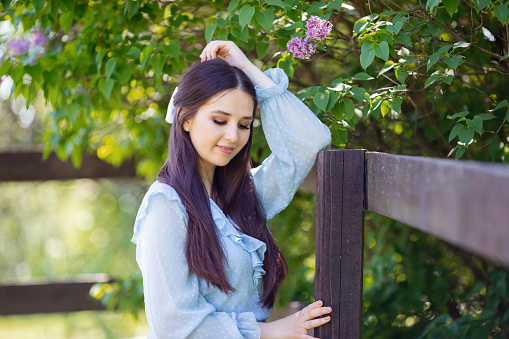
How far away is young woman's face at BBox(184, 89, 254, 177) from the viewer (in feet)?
5.38

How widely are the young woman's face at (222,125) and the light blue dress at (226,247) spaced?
13 cm

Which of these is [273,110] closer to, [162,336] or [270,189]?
[270,189]

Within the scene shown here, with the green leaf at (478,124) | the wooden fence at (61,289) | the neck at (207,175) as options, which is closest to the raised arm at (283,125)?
the neck at (207,175)

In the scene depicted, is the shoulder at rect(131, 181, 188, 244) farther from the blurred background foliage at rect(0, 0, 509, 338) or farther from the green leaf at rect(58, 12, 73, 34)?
the green leaf at rect(58, 12, 73, 34)

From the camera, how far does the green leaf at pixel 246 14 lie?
5.24 ft

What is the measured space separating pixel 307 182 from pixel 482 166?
1209mm

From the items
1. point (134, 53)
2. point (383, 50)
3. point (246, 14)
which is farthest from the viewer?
point (134, 53)

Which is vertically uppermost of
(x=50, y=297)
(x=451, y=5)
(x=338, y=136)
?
(x=451, y=5)

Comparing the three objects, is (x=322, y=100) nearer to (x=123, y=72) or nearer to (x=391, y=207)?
(x=391, y=207)

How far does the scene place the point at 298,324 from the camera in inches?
57.6

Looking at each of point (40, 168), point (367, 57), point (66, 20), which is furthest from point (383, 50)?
point (40, 168)

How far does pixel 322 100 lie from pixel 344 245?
1.57ft

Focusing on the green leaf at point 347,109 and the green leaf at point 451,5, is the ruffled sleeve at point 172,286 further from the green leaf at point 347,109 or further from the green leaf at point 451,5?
the green leaf at point 451,5

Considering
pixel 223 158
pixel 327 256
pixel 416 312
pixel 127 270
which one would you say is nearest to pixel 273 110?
pixel 223 158
